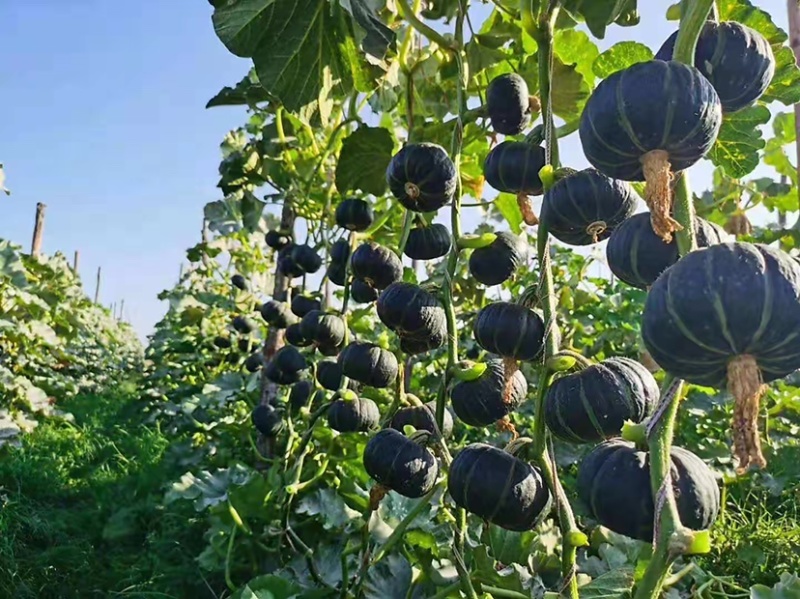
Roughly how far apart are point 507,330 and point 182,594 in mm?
2343

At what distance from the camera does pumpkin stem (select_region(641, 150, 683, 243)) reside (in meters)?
0.65

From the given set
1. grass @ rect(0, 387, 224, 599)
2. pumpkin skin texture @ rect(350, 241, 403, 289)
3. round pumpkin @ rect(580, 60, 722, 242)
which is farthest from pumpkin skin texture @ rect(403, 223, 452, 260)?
grass @ rect(0, 387, 224, 599)

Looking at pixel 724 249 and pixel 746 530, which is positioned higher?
pixel 724 249

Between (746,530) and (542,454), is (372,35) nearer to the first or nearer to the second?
(542,454)

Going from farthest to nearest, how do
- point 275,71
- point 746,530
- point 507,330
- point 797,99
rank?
1. point 746,530
2. point 275,71
3. point 797,99
4. point 507,330

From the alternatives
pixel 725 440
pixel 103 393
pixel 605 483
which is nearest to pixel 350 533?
pixel 605 483

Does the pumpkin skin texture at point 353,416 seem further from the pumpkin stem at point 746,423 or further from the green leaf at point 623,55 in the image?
the pumpkin stem at point 746,423

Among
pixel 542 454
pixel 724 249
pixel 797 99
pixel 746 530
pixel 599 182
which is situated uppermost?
pixel 797 99

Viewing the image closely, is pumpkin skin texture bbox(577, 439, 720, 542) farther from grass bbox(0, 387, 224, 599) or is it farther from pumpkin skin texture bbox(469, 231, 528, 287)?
grass bbox(0, 387, 224, 599)

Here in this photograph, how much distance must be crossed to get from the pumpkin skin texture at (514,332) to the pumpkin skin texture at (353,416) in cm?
79

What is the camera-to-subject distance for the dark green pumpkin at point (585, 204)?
933 millimetres

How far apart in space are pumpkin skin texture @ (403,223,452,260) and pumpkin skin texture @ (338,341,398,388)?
27 centimetres

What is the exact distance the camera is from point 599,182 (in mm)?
934

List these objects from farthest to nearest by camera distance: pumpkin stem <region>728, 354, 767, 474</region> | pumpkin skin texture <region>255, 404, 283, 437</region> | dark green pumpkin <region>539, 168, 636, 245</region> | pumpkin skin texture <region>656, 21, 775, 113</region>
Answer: pumpkin skin texture <region>255, 404, 283, 437</region> → dark green pumpkin <region>539, 168, 636, 245</region> → pumpkin skin texture <region>656, 21, 775, 113</region> → pumpkin stem <region>728, 354, 767, 474</region>
